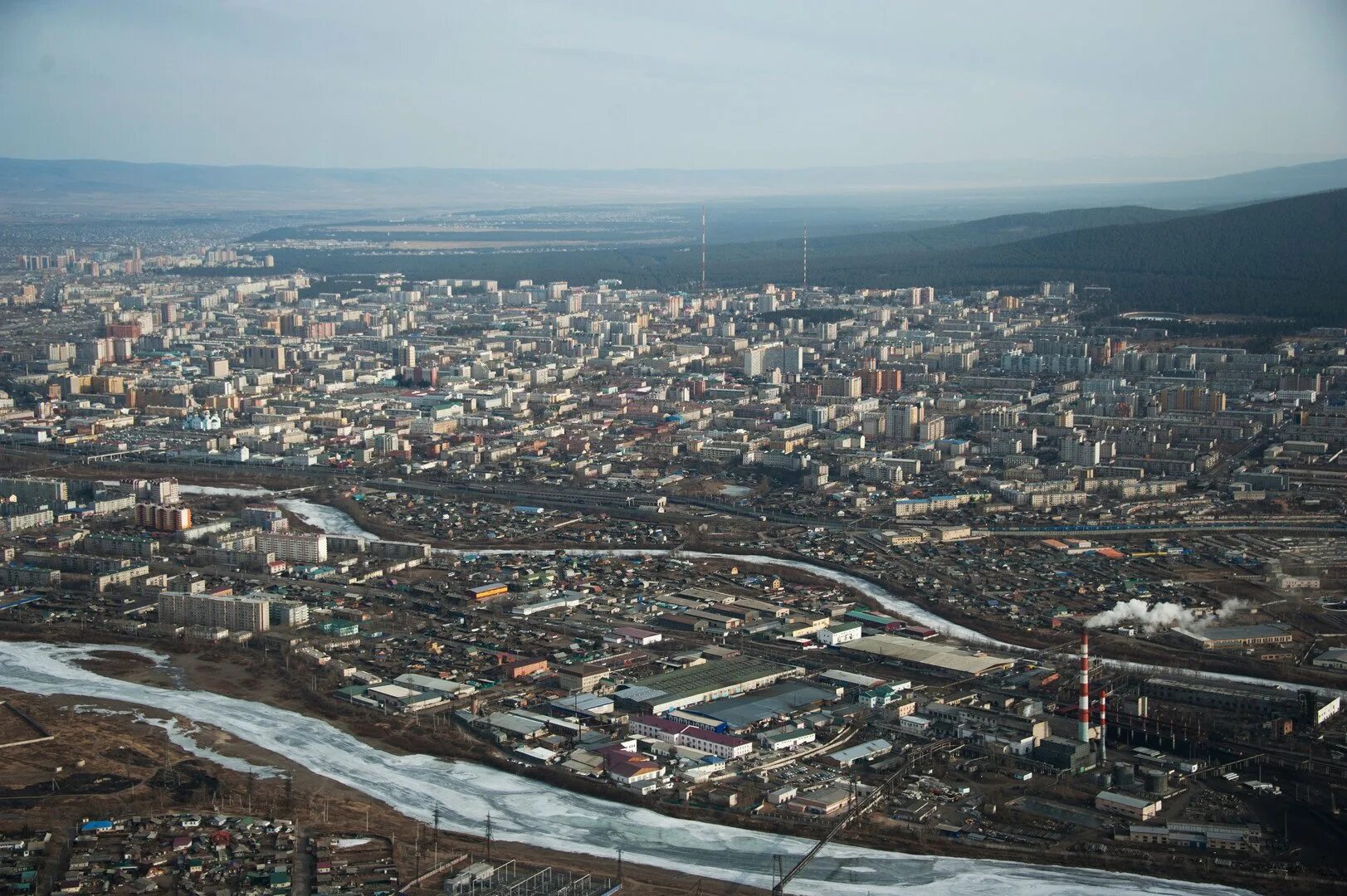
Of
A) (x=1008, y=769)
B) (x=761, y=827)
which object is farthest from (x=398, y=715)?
(x=1008, y=769)

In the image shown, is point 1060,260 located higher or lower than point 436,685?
higher

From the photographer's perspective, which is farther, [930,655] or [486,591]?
[486,591]

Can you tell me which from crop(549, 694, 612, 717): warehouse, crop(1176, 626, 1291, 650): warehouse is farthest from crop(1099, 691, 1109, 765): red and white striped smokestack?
crop(549, 694, 612, 717): warehouse

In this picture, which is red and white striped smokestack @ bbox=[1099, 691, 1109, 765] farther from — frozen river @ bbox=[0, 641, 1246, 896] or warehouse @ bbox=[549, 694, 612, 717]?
warehouse @ bbox=[549, 694, 612, 717]

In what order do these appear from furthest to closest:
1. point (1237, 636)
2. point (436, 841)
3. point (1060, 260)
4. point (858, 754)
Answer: point (1060, 260) < point (1237, 636) < point (858, 754) < point (436, 841)

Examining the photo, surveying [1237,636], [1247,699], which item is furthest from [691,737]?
[1237,636]

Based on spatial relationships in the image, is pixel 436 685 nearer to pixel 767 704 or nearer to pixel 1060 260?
pixel 767 704
